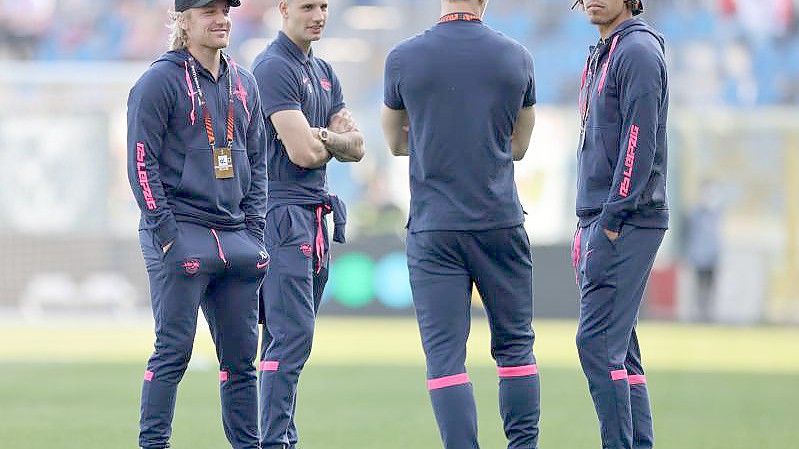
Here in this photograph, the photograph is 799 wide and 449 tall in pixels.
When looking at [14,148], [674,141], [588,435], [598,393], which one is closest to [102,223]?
[14,148]

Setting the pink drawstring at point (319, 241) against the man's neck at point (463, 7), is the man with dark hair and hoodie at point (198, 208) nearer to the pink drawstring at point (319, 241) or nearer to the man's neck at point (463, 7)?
the pink drawstring at point (319, 241)

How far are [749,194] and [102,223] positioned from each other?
33.3 ft

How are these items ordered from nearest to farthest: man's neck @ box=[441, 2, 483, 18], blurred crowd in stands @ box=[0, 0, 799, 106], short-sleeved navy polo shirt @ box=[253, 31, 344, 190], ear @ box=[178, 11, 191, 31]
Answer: man's neck @ box=[441, 2, 483, 18]
ear @ box=[178, 11, 191, 31]
short-sleeved navy polo shirt @ box=[253, 31, 344, 190]
blurred crowd in stands @ box=[0, 0, 799, 106]

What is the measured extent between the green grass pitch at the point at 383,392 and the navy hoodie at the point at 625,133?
2.25 m

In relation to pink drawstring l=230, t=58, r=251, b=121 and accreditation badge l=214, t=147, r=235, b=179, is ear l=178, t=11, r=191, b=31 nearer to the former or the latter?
Result: pink drawstring l=230, t=58, r=251, b=121

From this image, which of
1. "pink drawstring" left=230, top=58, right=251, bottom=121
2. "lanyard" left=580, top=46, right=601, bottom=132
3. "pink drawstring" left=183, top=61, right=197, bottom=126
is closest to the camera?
"pink drawstring" left=183, top=61, right=197, bottom=126

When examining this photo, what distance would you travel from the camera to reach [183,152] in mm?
6703

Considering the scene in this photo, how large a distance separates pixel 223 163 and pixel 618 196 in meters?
1.78

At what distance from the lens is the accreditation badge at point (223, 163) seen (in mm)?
6734

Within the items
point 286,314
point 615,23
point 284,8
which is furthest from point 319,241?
point 615,23

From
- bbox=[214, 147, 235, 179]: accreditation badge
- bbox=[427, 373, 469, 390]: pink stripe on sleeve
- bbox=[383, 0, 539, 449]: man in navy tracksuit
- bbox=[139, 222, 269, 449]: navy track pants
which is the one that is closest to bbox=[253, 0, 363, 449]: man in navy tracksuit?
bbox=[139, 222, 269, 449]: navy track pants

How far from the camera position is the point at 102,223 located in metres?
20.6

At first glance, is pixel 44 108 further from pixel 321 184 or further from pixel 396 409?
pixel 321 184

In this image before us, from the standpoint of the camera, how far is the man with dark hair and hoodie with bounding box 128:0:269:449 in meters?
6.61
